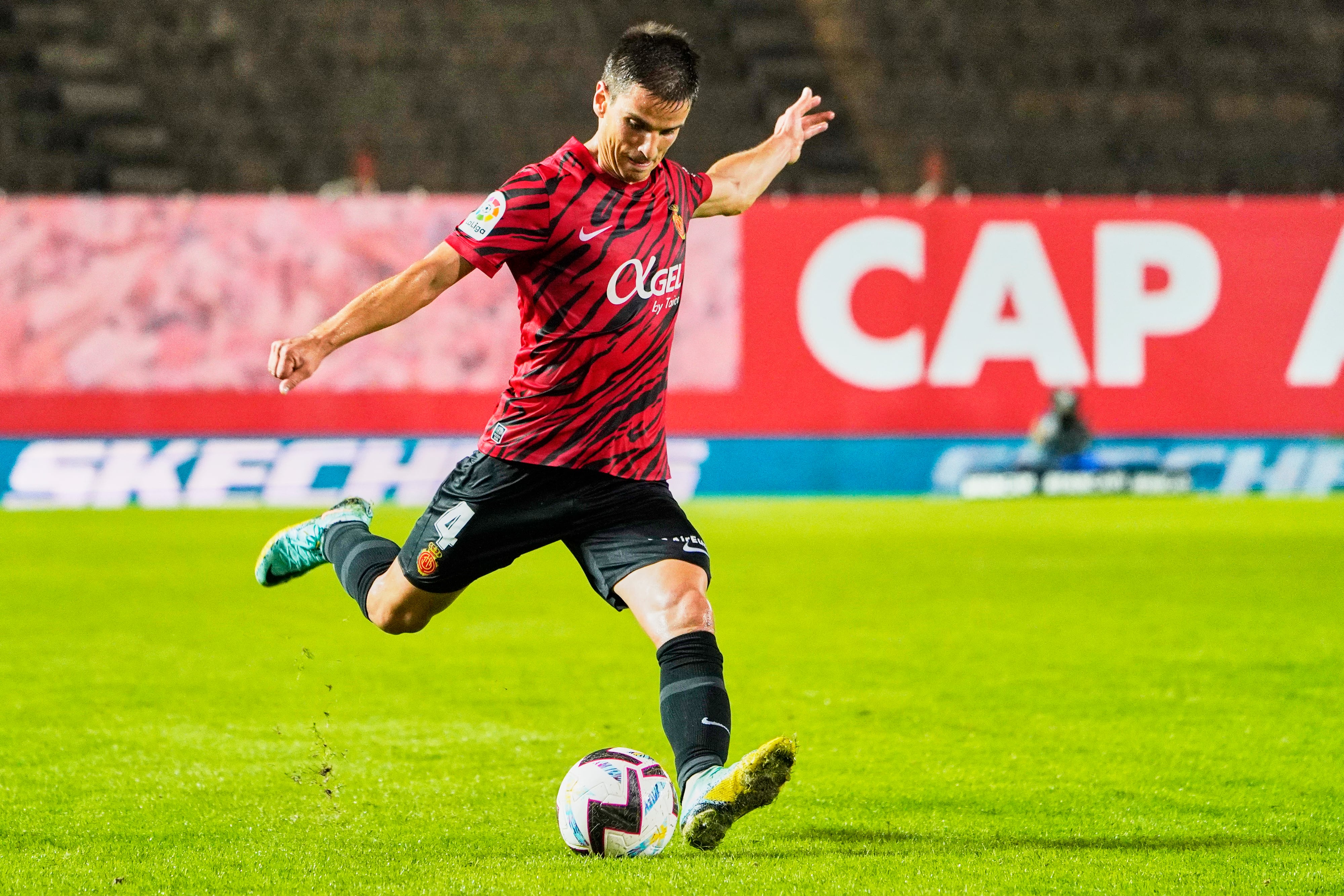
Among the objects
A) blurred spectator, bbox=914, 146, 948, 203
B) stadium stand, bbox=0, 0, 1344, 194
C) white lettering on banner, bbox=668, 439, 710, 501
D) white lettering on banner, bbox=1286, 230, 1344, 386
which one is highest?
stadium stand, bbox=0, 0, 1344, 194

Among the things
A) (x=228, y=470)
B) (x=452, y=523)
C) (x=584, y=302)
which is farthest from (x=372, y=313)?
(x=228, y=470)

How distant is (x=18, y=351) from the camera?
1698 centimetres

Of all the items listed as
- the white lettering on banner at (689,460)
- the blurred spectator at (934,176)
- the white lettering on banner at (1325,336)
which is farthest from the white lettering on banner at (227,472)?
the white lettering on banner at (1325,336)

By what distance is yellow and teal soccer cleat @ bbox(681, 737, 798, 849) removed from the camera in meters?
3.97

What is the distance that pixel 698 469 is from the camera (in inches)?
696

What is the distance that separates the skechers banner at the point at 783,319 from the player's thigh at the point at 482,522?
484 inches

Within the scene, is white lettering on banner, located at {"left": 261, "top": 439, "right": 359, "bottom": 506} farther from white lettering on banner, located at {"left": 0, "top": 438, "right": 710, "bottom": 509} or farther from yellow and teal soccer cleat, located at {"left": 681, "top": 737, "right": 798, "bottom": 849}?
yellow and teal soccer cleat, located at {"left": 681, "top": 737, "right": 798, "bottom": 849}

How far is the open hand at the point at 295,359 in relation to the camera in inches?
156

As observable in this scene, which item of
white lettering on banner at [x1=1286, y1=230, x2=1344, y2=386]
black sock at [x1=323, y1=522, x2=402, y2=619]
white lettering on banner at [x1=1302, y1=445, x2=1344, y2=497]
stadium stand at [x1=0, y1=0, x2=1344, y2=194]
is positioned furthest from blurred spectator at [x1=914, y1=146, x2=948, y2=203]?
black sock at [x1=323, y1=522, x2=402, y2=619]

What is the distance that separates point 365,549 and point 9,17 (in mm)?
17712

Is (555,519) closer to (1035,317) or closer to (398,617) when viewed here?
(398,617)

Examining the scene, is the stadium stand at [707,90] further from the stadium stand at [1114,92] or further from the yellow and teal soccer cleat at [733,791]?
the yellow and teal soccer cleat at [733,791]

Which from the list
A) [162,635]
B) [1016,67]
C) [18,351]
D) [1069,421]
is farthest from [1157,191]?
[162,635]

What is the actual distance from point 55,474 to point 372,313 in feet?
45.2
